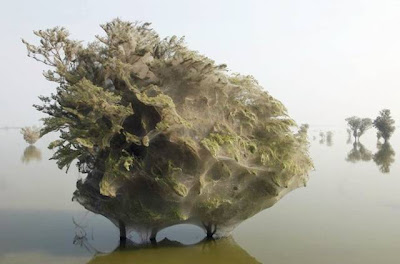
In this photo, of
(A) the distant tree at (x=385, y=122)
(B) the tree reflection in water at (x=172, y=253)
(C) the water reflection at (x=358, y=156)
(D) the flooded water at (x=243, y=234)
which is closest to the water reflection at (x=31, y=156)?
(D) the flooded water at (x=243, y=234)

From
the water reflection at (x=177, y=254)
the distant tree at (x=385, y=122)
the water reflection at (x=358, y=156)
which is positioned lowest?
the water reflection at (x=177, y=254)

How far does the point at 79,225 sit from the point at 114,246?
4.17 metres

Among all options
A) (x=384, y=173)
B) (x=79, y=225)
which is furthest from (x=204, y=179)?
(x=384, y=173)

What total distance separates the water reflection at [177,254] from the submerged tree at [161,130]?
94 centimetres

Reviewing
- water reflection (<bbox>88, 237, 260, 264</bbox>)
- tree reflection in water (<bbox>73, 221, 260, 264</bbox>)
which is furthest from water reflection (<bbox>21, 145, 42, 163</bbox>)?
water reflection (<bbox>88, 237, 260, 264</bbox>)

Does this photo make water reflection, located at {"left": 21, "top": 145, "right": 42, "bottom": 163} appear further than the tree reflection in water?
Yes

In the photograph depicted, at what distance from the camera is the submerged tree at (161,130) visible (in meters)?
14.4

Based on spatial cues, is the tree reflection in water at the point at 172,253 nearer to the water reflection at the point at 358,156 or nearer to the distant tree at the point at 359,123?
the water reflection at the point at 358,156

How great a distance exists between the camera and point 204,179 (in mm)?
15383

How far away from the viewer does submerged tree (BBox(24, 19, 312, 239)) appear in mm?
14445

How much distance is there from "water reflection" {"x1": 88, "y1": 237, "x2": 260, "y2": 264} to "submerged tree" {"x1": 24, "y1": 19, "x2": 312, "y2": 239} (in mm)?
935

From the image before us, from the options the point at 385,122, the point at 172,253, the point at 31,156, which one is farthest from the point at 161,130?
the point at 385,122

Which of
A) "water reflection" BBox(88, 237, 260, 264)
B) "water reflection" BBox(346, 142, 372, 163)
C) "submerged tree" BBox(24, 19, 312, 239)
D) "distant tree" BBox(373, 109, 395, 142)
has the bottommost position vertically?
"water reflection" BBox(88, 237, 260, 264)

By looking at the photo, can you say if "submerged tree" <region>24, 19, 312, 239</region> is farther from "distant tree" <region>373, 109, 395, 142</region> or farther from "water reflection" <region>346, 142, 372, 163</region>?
"distant tree" <region>373, 109, 395, 142</region>
